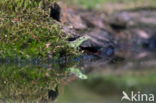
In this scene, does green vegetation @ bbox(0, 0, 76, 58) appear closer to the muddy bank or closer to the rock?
the rock

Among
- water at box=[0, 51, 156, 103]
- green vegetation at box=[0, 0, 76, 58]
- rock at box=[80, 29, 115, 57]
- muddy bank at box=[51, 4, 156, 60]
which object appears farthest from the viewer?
muddy bank at box=[51, 4, 156, 60]

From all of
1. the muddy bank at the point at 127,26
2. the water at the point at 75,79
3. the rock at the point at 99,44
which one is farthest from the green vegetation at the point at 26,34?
the muddy bank at the point at 127,26

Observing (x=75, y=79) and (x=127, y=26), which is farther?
(x=127, y=26)

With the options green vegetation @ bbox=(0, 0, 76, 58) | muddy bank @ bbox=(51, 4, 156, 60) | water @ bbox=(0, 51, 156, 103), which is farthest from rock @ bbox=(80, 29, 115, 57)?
green vegetation @ bbox=(0, 0, 76, 58)

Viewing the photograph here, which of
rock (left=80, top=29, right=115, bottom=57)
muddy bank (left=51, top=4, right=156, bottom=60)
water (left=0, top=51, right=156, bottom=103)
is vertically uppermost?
water (left=0, top=51, right=156, bottom=103)

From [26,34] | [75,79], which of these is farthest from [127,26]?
[75,79]

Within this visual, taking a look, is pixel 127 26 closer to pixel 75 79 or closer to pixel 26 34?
pixel 26 34

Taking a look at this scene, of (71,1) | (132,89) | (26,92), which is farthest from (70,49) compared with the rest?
(71,1)

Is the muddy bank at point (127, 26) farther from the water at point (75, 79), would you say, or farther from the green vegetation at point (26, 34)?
the green vegetation at point (26, 34)

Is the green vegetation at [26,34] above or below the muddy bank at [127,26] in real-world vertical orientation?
above
